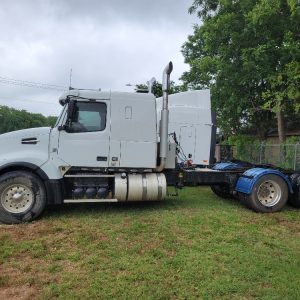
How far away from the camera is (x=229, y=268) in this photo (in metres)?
5.36

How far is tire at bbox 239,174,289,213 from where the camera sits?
948 centimetres

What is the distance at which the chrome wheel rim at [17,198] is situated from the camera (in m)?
8.16

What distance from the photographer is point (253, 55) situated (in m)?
18.8

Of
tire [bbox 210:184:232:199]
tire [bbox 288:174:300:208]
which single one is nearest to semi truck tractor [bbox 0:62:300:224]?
tire [bbox 288:174:300:208]

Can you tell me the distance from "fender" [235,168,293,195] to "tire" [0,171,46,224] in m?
Result: 4.71

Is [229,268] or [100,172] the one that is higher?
[100,172]

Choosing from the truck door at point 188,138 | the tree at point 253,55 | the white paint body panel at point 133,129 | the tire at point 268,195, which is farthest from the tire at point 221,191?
the tree at point 253,55

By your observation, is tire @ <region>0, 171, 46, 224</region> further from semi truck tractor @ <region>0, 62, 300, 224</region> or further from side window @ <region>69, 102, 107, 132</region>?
side window @ <region>69, 102, 107, 132</region>

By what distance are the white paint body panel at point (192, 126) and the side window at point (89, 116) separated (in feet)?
17.1

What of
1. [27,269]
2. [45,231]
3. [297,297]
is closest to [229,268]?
[297,297]

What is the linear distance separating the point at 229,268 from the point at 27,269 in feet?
8.87

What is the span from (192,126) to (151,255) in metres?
8.49

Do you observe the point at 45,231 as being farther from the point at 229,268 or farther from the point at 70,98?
the point at 229,268

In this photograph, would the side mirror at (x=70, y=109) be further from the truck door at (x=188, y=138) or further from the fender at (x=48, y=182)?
the truck door at (x=188, y=138)
